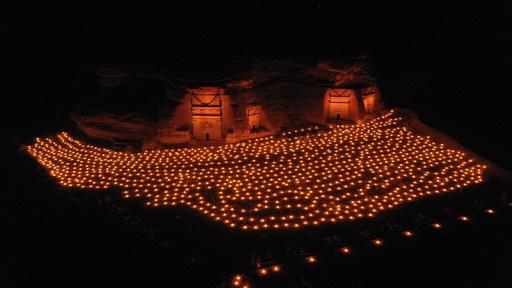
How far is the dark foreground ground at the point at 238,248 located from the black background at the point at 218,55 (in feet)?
0.22

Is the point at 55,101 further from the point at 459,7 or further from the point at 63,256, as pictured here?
the point at 459,7

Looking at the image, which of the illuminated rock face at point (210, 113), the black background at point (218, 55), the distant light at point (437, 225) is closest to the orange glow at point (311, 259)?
the black background at point (218, 55)

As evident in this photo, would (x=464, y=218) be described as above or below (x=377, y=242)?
above

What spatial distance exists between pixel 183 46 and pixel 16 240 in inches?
345

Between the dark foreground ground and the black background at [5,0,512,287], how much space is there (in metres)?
0.07

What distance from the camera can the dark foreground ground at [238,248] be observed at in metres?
6.73

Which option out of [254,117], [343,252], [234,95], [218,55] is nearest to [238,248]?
[343,252]

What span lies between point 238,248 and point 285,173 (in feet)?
11.8

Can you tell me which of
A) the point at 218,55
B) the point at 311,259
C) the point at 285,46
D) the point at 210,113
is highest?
the point at 285,46

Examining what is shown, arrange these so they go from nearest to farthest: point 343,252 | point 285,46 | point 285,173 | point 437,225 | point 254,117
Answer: point 343,252 < point 437,225 < point 285,173 < point 254,117 < point 285,46

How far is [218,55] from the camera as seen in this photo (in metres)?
13.3

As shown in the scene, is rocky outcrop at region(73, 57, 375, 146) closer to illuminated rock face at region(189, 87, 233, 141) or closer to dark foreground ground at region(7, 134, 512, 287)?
illuminated rock face at region(189, 87, 233, 141)

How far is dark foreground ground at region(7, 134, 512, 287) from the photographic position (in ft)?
22.1

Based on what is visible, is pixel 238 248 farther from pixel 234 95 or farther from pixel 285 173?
pixel 234 95
